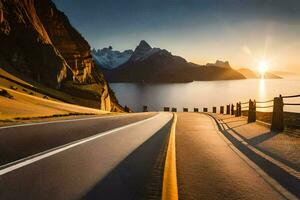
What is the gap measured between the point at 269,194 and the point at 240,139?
6.77 metres

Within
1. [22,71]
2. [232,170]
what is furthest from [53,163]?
[22,71]

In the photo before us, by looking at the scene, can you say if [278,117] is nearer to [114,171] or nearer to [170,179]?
[170,179]

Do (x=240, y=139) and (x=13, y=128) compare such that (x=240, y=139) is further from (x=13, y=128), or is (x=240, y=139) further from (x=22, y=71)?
(x=22, y=71)

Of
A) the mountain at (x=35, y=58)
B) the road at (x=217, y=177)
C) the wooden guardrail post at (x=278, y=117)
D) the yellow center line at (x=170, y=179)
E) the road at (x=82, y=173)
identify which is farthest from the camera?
the mountain at (x=35, y=58)

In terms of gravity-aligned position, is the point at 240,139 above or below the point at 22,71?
below

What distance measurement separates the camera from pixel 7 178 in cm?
541

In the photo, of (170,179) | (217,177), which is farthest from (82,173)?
(217,177)

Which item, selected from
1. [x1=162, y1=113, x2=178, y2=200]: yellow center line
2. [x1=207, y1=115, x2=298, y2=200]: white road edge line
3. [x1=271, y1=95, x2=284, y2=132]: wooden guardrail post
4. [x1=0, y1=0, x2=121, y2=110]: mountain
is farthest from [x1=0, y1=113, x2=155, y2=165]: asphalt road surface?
[x1=0, y1=0, x2=121, y2=110]: mountain

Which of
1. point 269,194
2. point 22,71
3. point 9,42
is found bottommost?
point 269,194

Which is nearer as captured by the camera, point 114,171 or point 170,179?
point 170,179

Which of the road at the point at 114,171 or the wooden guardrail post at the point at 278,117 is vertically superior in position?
the wooden guardrail post at the point at 278,117

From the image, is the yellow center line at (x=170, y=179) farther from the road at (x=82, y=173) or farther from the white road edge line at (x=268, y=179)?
the white road edge line at (x=268, y=179)

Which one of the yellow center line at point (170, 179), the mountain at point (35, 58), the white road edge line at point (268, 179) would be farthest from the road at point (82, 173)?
the mountain at point (35, 58)

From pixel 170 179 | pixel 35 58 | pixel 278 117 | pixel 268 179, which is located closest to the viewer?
pixel 170 179
